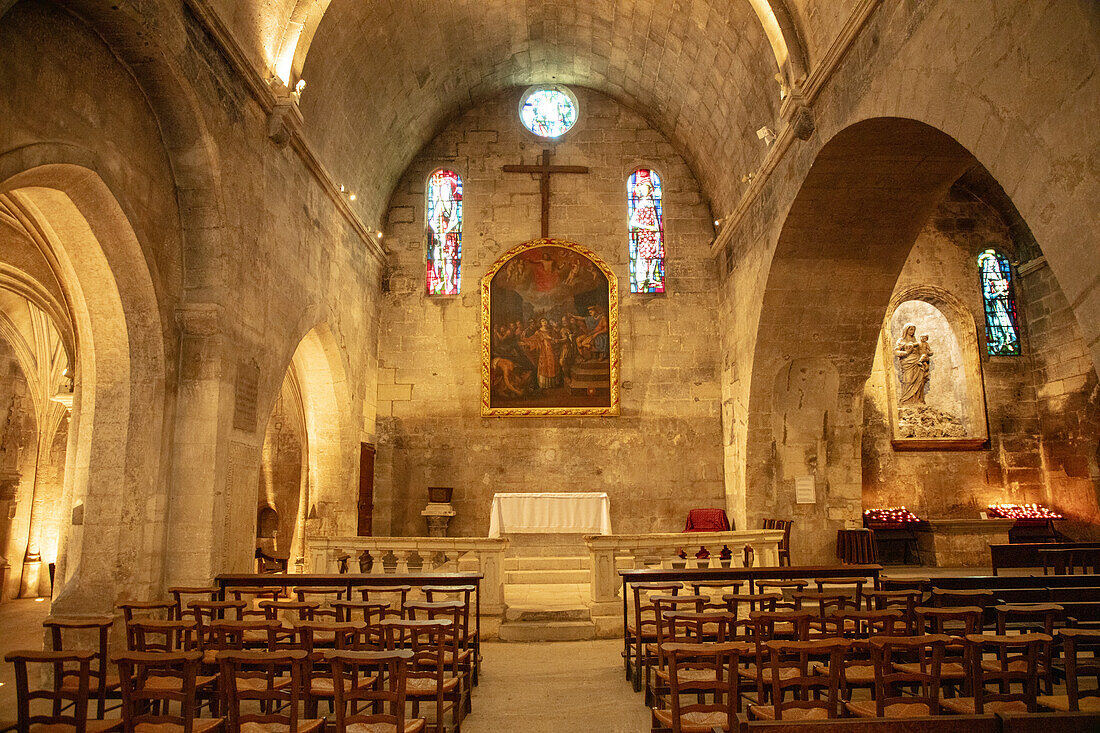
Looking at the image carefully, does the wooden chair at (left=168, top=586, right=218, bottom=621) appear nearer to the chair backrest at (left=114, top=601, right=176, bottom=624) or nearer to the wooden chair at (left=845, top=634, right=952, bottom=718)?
the chair backrest at (left=114, top=601, right=176, bottom=624)

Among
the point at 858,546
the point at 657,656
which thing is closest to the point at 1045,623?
the point at 657,656

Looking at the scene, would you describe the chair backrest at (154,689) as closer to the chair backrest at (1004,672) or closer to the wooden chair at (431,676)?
the wooden chair at (431,676)

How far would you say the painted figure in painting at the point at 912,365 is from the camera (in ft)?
42.3

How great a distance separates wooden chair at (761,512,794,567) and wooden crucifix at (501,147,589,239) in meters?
6.21

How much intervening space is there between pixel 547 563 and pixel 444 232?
6.39 metres

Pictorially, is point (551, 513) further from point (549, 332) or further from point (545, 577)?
point (549, 332)

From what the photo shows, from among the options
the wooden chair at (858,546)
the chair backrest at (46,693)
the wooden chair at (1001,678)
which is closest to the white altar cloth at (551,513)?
the wooden chair at (858,546)

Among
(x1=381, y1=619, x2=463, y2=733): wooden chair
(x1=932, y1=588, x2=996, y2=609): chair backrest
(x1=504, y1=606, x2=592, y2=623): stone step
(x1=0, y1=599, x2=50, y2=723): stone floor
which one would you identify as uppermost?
(x1=932, y1=588, x2=996, y2=609): chair backrest

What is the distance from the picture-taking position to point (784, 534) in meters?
10.2

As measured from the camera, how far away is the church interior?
446cm

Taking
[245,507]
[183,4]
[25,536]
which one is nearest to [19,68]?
[183,4]

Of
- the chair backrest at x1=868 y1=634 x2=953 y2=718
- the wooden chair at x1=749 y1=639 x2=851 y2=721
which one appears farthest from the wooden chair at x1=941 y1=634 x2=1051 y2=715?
the wooden chair at x1=749 y1=639 x2=851 y2=721

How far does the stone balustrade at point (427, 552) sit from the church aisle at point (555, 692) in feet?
2.77

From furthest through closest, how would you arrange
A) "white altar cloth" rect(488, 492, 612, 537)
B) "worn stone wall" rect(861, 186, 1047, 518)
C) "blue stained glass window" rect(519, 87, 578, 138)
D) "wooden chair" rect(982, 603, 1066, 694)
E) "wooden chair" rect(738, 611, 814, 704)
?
"blue stained glass window" rect(519, 87, 578, 138)
"worn stone wall" rect(861, 186, 1047, 518)
"white altar cloth" rect(488, 492, 612, 537)
"wooden chair" rect(982, 603, 1066, 694)
"wooden chair" rect(738, 611, 814, 704)
